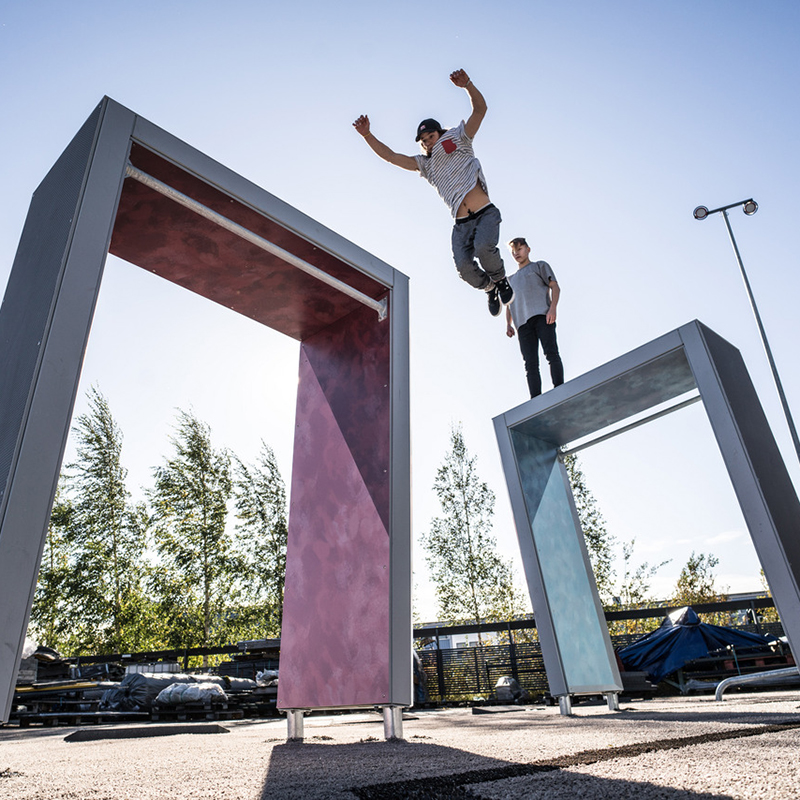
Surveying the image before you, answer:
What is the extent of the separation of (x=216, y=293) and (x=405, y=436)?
4.69ft

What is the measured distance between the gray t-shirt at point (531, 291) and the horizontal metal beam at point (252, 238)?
2.94 metres

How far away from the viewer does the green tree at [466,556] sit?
17.0 metres

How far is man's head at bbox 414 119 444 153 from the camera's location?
185 inches

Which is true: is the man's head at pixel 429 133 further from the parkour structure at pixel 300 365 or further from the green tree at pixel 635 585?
the green tree at pixel 635 585

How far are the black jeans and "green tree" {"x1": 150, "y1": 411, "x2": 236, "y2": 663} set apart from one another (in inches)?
491

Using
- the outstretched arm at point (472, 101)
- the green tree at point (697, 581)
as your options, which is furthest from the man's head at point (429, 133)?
the green tree at point (697, 581)

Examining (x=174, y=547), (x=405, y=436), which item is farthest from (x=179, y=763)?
(x=174, y=547)

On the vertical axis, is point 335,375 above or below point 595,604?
above

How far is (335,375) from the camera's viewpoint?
154 inches

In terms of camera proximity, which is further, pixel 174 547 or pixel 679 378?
pixel 174 547

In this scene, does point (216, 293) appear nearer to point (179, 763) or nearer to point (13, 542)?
point (13, 542)

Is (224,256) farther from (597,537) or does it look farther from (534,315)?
(597,537)

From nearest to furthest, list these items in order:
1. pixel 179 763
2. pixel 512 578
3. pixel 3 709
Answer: pixel 3 709, pixel 179 763, pixel 512 578

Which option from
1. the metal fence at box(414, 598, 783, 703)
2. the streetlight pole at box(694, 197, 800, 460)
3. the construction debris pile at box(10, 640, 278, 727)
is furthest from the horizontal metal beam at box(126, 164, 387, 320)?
the streetlight pole at box(694, 197, 800, 460)
